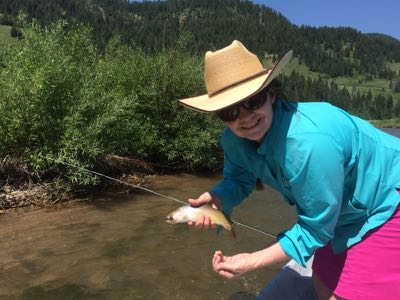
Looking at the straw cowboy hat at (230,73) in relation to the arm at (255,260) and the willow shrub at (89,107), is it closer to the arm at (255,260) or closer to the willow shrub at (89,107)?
the arm at (255,260)

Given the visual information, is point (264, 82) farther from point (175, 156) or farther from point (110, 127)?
point (175, 156)

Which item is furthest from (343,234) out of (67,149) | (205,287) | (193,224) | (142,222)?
(67,149)

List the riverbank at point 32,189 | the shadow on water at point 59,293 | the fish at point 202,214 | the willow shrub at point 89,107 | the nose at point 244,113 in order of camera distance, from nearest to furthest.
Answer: the nose at point 244,113 → the fish at point 202,214 → the shadow on water at point 59,293 → the riverbank at point 32,189 → the willow shrub at point 89,107

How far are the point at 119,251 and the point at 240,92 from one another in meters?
6.34

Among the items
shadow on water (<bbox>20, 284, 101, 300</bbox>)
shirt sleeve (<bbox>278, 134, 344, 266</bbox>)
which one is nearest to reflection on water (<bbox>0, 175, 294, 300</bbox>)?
shadow on water (<bbox>20, 284, 101, 300</bbox>)

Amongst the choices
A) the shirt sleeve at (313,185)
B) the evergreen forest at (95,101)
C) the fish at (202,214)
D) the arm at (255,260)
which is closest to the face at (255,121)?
the shirt sleeve at (313,185)

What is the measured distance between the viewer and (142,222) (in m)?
10.5

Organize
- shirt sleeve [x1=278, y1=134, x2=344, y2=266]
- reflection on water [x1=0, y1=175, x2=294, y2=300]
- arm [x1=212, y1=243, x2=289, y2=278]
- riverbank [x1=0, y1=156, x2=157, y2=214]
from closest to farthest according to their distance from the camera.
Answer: shirt sleeve [x1=278, y1=134, x2=344, y2=266] → arm [x1=212, y1=243, x2=289, y2=278] → reflection on water [x1=0, y1=175, x2=294, y2=300] → riverbank [x1=0, y1=156, x2=157, y2=214]

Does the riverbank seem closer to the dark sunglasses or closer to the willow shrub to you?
the willow shrub

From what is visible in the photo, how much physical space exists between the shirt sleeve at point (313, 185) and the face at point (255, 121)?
21 centimetres

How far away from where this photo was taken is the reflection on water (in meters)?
6.92

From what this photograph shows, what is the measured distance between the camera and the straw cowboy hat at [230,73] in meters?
2.94

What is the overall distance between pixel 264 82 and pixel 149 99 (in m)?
15.1

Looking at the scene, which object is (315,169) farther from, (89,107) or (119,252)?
(89,107)
